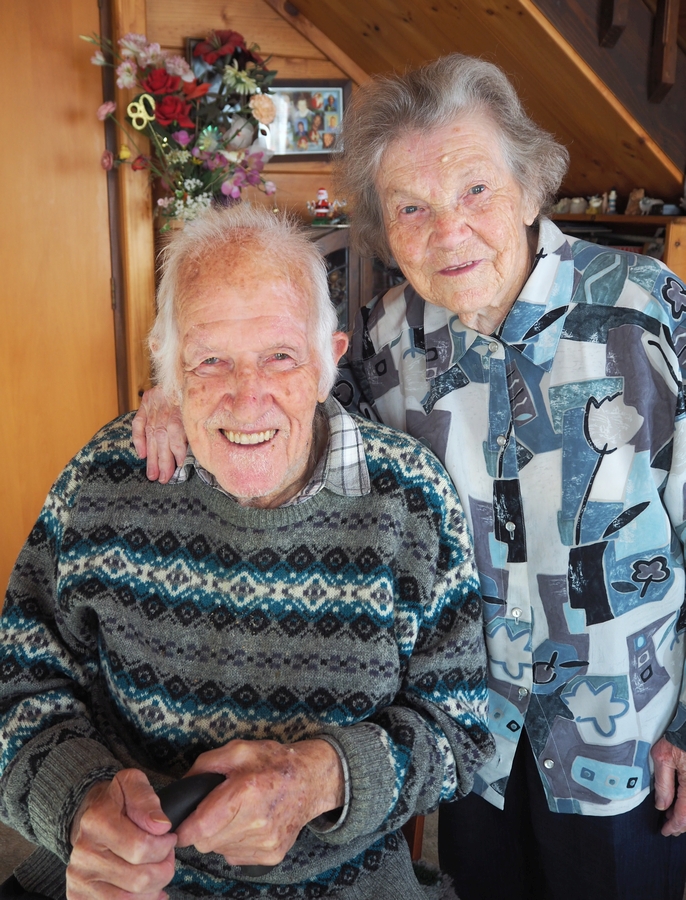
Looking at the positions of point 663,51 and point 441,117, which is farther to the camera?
point 663,51

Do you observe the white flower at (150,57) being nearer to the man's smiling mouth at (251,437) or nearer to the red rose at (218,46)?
the red rose at (218,46)

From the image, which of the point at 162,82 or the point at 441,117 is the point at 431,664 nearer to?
the point at 441,117

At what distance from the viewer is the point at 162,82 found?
2.85 m

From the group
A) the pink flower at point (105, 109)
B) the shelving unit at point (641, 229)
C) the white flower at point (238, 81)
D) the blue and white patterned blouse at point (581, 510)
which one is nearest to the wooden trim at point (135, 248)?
the pink flower at point (105, 109)

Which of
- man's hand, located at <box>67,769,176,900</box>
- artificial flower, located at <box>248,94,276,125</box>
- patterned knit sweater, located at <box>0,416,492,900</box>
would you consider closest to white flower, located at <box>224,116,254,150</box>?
artificial flower, located at <box>248,94,276,125</box>

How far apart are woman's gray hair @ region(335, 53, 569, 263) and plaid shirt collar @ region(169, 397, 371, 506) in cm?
46

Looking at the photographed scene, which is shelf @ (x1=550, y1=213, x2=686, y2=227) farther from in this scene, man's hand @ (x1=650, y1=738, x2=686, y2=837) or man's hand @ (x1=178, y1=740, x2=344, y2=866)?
man's hand @ (x1=178, y1=740, x2=344, y2=866)

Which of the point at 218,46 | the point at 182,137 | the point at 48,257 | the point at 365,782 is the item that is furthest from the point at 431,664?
the point at 218,46

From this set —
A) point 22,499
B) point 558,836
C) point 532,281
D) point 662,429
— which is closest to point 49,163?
point 22,499

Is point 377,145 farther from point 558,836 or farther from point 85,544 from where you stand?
point 558,836

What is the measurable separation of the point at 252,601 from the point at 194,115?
89.6 inches

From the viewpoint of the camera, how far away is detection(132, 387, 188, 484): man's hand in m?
1.38

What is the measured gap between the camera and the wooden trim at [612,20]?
238 centimetres

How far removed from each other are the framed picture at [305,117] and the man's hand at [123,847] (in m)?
2.90
